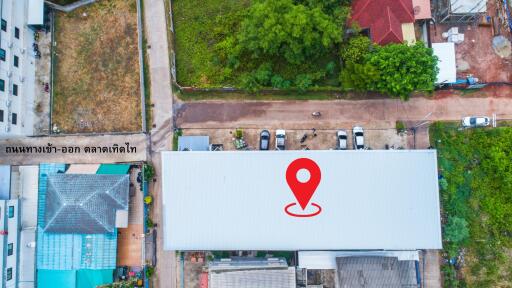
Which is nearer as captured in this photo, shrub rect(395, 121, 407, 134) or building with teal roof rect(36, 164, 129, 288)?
building with teal roof rect(36, 164, 129, 288)

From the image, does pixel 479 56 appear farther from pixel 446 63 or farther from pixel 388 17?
pixel 388 17

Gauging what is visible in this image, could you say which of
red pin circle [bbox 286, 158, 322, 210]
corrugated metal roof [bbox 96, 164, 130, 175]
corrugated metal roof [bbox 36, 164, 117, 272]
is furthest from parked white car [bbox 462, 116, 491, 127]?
corrugated metal roof [bbox 36, 164, 117, 272]

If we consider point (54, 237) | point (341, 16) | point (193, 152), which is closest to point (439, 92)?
point (341, 16)

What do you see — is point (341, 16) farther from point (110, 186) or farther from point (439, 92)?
point (110, 186)

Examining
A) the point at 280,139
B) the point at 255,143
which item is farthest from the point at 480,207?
the point at 255,143

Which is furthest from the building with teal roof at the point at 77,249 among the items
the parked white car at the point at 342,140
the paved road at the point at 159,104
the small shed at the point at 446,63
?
the small shed at the point at 446,63

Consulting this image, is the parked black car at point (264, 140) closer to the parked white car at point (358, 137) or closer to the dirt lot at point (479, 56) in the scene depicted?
the parked white car at point (358, 137)

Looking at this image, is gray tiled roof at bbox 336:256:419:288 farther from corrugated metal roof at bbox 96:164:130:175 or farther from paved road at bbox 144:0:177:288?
corrugated metal roof at bbox 96:164:130:175
